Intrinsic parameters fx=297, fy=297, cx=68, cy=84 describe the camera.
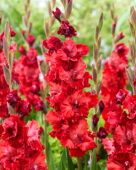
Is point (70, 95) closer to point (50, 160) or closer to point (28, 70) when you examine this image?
point (50, 160)

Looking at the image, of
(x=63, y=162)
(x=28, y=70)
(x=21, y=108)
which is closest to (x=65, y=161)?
(x=63, y=162)

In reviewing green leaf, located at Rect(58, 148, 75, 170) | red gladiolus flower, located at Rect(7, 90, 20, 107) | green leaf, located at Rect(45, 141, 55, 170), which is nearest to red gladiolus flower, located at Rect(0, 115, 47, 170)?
red gladiolus flower, located at Rect(7, 90, 20, 107)

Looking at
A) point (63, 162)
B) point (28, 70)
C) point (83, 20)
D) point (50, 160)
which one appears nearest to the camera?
point (63, 162)

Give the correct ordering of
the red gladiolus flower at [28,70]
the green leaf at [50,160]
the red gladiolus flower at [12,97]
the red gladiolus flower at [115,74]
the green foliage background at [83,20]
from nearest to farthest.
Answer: the red gladiolus flower at [12,97] < the green leaf at [50,160] < the red gladiolus flower at [115,74] < the red gladiolus flower at [28,70] < the green foliage background at [83,20]

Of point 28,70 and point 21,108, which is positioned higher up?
point 28,70

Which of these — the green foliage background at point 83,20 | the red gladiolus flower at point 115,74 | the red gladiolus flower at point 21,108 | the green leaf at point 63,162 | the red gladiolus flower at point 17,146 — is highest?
the green foliage background at point 83,20

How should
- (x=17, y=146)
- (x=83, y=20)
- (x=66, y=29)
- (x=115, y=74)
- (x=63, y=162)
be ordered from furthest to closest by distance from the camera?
(x=83, y=20) → (x=115, y=74) → (x=63, y=162) → (x=66, y=29) → (x=17, y=146)

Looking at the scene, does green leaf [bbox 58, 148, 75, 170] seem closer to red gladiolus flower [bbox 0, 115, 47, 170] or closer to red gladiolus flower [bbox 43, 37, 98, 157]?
red gladiolus flower [bbox 43, 37, 98, 157]

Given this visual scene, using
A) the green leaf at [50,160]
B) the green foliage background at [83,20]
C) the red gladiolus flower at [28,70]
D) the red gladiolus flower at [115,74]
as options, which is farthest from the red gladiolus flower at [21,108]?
the green foliage background at [83,20]

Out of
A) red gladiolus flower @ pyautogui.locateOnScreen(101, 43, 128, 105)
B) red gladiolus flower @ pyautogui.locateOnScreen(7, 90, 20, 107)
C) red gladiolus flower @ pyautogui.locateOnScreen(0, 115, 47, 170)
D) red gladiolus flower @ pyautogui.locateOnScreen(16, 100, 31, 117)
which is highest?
red gladiolus flower @ pyautogui.locateOnScreen(101, 43, 128, 105)

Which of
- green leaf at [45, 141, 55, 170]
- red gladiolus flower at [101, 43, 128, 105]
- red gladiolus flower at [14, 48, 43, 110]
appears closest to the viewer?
green leaf at [45, 141, 55, 170]

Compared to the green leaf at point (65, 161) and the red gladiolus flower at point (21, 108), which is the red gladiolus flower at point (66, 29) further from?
the green leaf at point (65, 161)

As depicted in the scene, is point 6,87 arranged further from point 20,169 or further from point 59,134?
point 20,169

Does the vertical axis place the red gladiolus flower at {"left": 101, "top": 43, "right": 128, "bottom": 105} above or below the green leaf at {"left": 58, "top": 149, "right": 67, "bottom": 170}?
above
